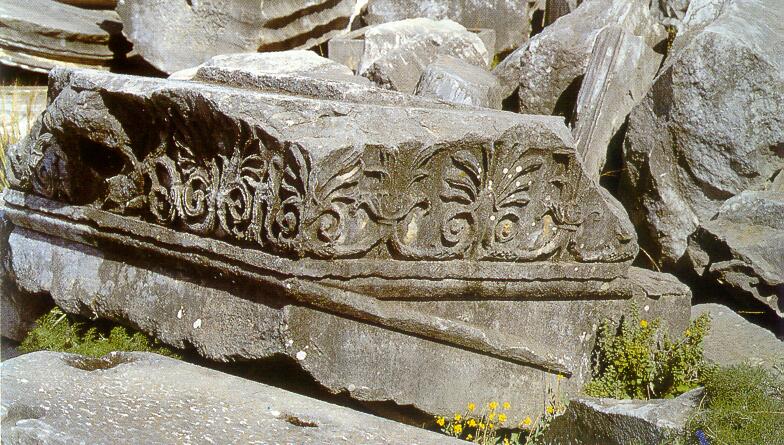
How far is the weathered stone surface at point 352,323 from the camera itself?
3393mm

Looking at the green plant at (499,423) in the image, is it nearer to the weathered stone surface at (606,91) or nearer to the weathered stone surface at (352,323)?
the weathered stone surface at (352,323)

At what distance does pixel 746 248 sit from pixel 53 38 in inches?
185

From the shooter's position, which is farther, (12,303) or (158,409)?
(12,303)

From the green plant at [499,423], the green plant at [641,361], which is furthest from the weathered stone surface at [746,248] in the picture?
the green plant at [499,423]

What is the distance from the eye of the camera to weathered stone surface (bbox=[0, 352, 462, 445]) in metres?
2.65

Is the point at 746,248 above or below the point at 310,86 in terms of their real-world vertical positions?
below

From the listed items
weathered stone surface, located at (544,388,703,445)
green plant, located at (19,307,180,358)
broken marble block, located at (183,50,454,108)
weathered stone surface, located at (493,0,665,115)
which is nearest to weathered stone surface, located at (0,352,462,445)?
green plant, located at (19,307,180,358)

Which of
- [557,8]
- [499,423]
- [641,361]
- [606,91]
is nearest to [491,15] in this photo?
[557,8]

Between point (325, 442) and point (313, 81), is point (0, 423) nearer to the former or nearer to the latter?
point (325, 442)

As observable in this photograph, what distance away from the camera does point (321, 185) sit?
3.23 meters

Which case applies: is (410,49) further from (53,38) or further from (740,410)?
(740,410)

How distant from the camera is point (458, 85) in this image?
503cm

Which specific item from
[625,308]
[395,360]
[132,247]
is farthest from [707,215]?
[132,247]

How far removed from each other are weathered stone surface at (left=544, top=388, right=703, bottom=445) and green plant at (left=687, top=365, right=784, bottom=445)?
6 cm
